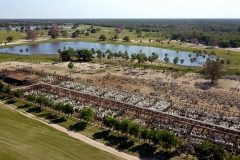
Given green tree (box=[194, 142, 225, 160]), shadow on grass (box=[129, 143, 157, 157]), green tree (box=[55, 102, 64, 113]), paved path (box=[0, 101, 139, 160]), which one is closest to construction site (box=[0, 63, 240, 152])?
green tree (box=[55, 102, 64, 113])

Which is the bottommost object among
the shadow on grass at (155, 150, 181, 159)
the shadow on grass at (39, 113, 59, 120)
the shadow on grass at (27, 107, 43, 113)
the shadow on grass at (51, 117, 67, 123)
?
the shadow on grass at (155, 150, 181, 159)

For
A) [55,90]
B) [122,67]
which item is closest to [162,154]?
[55,90]

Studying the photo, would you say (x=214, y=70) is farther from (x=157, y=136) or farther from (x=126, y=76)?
(x=157, y=136)

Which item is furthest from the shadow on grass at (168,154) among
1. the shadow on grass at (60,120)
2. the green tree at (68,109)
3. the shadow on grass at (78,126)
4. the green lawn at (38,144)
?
the shadow on grass at (60,120)

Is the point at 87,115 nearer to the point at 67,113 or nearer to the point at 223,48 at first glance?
the point at 67,113

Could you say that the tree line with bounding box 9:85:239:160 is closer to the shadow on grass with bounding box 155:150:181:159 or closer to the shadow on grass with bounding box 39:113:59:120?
the shadow on grass with bounding box 155:150:181:159

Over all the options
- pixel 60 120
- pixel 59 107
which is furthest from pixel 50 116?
pixel 60 120

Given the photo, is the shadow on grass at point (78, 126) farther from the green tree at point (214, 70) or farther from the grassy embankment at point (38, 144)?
the green tree at point (214, 70)
